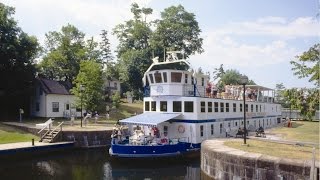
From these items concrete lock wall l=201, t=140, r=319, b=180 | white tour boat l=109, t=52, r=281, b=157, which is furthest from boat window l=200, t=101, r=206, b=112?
concrete lock wall l=201, t=140, r=319, b=180

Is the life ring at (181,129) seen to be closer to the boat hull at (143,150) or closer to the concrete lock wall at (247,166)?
the boat hull at (143,150)

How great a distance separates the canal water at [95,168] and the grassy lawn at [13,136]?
4.77m

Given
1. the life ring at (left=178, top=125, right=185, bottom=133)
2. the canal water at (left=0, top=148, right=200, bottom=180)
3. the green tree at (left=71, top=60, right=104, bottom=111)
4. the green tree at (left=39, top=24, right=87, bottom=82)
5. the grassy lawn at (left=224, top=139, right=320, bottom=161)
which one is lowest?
the canal water at (left=0, top=148, right=200, bottom=180)

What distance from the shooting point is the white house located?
49.2 m

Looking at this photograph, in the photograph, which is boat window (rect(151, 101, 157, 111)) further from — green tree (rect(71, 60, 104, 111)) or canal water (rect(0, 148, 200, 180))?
green tree (rect(71, 60, 104, 111))

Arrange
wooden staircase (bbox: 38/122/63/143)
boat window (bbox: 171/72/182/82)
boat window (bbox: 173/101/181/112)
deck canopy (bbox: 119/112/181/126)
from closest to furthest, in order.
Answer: deck canopy (bbox: 119/112/181/126), boat window (bbox: 173/101/181/112), boat window (bbox: 171/72/182/82), wooden staircase (bbox: 38/122/63/143)

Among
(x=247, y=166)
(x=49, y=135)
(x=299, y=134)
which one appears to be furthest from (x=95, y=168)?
(x=299, y=134)

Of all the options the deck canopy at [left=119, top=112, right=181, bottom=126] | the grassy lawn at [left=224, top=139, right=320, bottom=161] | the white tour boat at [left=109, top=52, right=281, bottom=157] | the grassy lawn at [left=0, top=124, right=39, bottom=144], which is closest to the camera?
the grassy lawn at [left=224, top=139, right=320, bottom=161]

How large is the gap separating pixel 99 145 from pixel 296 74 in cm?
2061

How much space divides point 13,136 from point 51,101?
16190 millimetres

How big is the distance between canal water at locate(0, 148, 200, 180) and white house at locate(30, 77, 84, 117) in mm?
20666

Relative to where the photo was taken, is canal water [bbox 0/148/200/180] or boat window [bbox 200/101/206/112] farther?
boat window [bbox 200/101/206/112]

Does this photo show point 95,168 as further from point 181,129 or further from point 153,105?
point 153,105

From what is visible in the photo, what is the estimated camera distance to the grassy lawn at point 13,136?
32.5 metres
